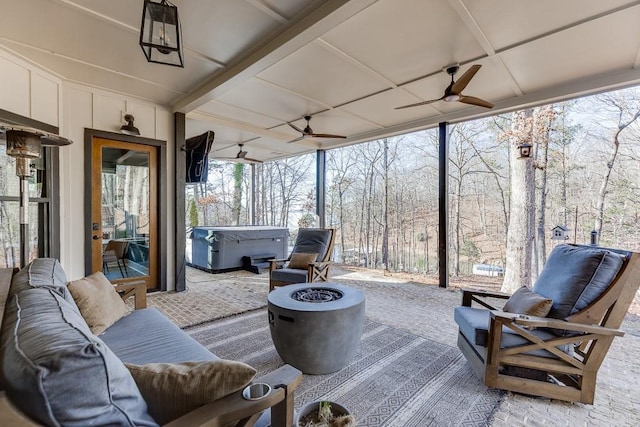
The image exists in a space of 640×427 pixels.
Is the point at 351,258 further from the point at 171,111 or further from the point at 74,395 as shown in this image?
the point at 74,395

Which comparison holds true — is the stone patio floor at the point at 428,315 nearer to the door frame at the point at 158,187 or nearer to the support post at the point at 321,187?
the door frame at the point at 158,187

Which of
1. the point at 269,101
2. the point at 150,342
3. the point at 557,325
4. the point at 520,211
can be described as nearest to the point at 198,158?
the point at 269,101

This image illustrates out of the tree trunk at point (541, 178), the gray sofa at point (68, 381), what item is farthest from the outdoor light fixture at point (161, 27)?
the tree trunk at point (541, 178)

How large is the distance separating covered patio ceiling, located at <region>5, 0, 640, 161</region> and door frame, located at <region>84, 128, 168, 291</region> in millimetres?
616

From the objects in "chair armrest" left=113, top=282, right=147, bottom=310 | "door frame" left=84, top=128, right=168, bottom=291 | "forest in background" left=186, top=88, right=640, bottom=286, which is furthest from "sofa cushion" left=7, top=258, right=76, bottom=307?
"forest in background" left=186, top=88, right=640, bottom=286

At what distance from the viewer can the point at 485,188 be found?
670 cm

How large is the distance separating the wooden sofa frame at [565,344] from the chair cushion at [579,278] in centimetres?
4

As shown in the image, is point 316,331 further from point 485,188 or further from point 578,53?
point 485,188

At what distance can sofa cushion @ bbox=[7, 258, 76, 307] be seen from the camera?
145 cm

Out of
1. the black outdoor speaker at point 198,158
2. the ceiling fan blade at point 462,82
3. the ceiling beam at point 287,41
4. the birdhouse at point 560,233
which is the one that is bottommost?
the birdhouse at point 560,233

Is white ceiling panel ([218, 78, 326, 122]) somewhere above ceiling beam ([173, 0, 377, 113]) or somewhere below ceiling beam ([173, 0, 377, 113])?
above

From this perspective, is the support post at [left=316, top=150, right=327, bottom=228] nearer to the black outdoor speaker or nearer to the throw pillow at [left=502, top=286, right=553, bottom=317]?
the black outdoor speaker

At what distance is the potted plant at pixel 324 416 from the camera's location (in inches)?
51.8

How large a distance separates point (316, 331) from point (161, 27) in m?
2.27
